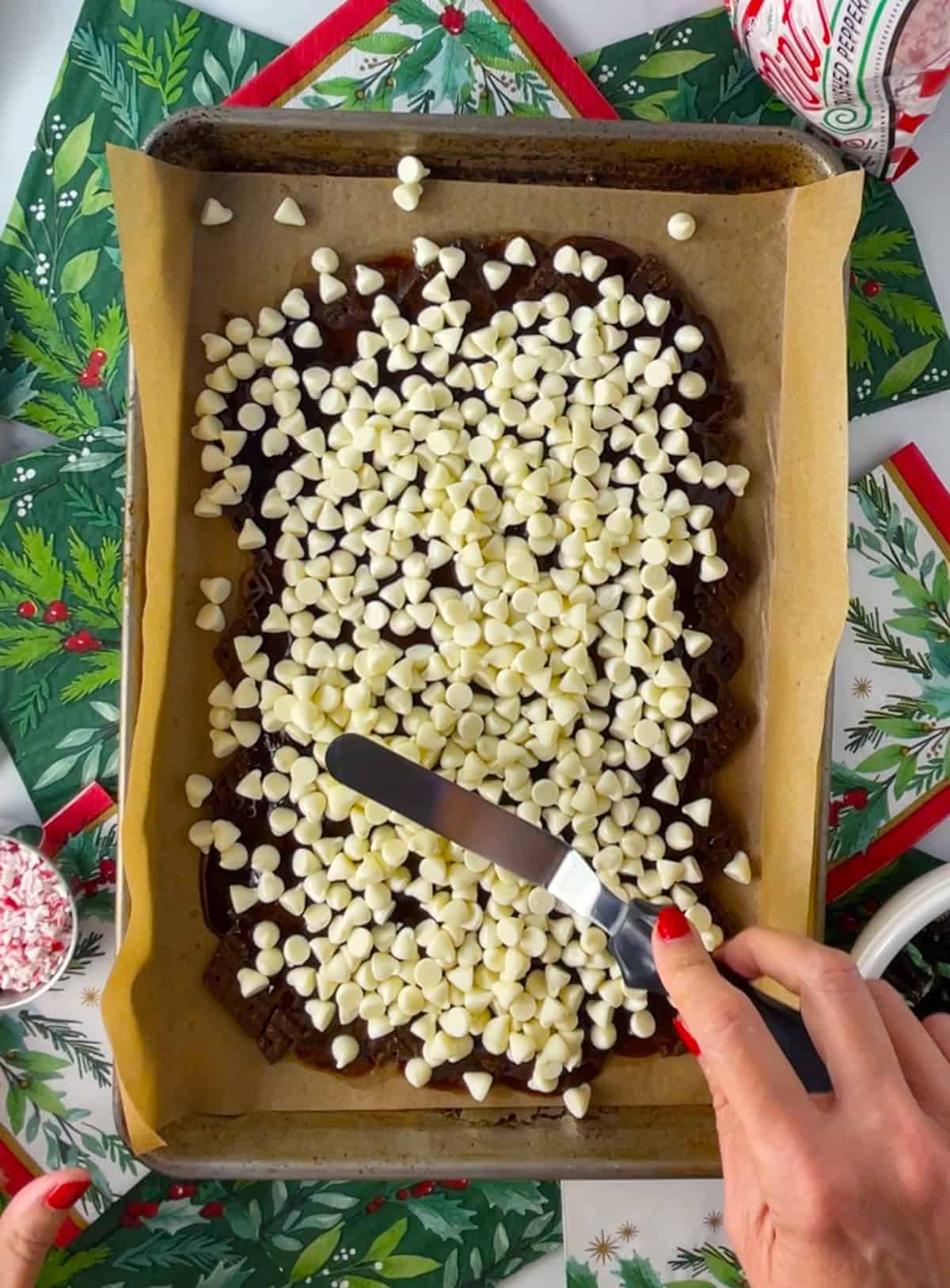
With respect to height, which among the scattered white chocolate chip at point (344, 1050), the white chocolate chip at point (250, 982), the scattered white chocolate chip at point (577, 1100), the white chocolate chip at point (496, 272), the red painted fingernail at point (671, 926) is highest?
the white chocolate chip at point (496, 272)

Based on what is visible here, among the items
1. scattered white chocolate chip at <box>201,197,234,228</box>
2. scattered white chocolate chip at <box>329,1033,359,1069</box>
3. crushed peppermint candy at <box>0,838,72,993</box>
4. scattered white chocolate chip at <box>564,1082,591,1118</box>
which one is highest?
scattered white chocolate chip at <box>201,197,234,228</box>

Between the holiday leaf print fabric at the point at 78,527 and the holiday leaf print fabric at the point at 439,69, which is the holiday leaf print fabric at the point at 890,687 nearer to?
the holiday leaf print fabric at the point at 439,69

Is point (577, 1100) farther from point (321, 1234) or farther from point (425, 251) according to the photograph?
point (425, 251)

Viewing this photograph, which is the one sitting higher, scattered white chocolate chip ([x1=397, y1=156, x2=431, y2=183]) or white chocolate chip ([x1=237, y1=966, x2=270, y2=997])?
scattered white chocolate chip ([x1=397, y1=156, x2=431, y2=183])

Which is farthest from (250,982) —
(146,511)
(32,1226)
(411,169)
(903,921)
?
(411,169)

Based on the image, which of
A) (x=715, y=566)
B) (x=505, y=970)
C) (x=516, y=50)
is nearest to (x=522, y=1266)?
(x=505, y=970)

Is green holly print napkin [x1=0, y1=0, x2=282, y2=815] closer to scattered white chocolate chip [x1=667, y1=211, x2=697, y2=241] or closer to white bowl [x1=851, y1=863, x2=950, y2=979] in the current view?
scattered white chocolate chip [x1=667, y1=211, x2=697, y2=241]

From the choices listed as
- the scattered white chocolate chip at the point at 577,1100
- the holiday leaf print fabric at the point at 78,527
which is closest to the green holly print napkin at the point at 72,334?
the holiday leaf print fabric at the point at 78,527

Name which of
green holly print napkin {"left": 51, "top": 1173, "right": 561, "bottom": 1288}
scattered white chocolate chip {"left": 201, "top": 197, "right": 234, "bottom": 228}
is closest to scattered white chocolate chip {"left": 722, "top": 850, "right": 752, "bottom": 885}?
green holly print napkin {"left": 51, "top": 1173, "right": 561, "bottom": 1288}
